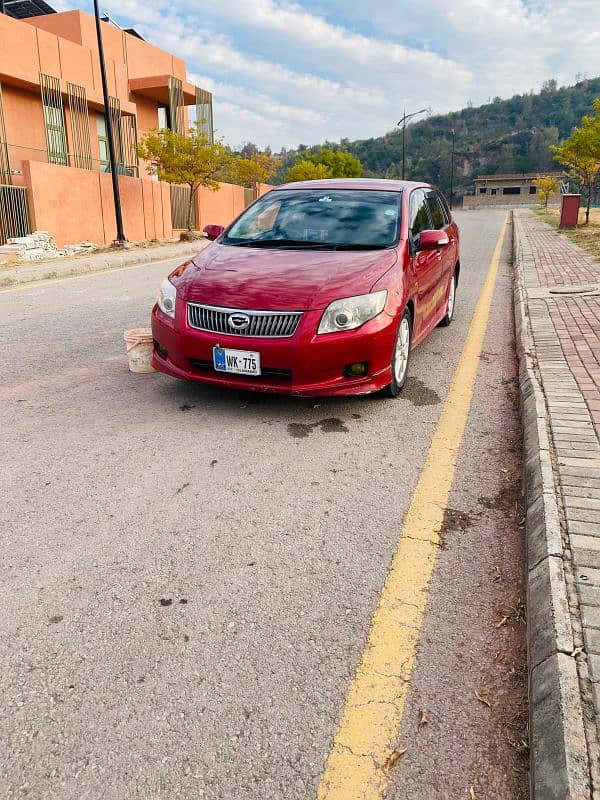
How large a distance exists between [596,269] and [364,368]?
8911mm

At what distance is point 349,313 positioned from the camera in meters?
4.15

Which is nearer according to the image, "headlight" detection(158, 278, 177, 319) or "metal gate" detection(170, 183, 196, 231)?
"headlight" detection(158, 278, 177, 319)

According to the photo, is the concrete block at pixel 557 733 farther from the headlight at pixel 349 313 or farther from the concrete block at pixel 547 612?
the headlight at pixel 349 313

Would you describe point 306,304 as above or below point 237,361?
above

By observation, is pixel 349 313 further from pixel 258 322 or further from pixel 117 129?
pixel 117 129

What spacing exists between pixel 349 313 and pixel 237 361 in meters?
0.80

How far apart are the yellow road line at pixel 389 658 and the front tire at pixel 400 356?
99 centimetres

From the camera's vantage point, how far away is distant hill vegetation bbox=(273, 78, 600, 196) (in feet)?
388

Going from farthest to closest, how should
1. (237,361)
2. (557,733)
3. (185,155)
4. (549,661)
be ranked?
(185,155)
(237,361)
(549,661)
(557,733)

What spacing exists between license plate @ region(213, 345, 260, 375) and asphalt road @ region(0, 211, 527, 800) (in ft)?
1.19

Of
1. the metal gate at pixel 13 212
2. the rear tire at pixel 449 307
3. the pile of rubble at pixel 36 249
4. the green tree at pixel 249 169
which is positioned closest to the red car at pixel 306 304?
the rear tire at pixel 449 307

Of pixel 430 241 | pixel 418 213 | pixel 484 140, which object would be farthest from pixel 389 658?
pixel 484 140

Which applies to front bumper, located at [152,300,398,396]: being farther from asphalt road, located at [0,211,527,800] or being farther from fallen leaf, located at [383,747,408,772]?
fallen leaf, located at [383,747,408,772]

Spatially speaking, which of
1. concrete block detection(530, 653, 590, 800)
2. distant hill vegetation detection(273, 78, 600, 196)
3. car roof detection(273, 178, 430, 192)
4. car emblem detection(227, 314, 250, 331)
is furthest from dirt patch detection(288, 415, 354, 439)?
distant hill vegetation detection(273, 78, 600, 196)
